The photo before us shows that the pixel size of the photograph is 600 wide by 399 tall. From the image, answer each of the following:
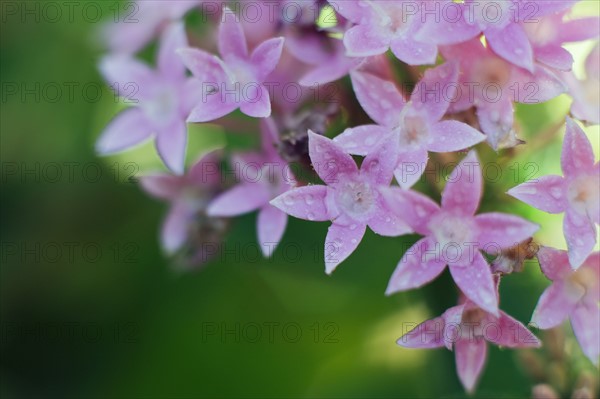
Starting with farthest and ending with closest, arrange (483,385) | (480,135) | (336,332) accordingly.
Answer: (336,332)
(483,385)
(480,135)

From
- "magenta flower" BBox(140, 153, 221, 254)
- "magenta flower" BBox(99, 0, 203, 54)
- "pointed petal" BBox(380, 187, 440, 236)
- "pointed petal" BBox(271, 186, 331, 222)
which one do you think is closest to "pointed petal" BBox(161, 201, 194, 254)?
"magenta flower" BBox(140, 153, 221, 254)

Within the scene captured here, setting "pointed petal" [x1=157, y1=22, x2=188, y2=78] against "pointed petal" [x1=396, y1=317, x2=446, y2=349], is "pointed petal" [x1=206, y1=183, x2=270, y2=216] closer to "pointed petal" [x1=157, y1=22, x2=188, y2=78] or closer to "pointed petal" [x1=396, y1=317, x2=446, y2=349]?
"pointed petal" [x1=157, y1=22, x2=188, y2=78]

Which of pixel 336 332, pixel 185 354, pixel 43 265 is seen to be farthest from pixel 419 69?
pixel 43 265

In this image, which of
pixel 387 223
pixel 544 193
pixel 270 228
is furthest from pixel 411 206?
pixel 270 228

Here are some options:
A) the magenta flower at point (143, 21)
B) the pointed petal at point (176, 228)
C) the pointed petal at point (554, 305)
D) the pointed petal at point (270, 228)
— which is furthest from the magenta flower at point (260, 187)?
the pointed petal at point (554, 305)

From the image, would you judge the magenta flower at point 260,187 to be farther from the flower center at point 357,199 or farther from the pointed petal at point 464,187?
the pointed petal at point 464,187

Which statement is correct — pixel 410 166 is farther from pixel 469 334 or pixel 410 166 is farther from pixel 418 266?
pixel 469 334

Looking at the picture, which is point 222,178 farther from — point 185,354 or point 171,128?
point 185,354
